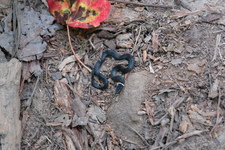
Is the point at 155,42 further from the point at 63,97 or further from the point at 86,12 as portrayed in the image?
the point at 63,97

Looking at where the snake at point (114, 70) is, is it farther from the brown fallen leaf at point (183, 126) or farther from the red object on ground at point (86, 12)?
the brown fallen leaf at point (183, 126)

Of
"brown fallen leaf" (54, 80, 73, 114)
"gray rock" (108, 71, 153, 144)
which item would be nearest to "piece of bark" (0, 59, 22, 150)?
"brown fallen leaf" (54, 80, 73, 114)

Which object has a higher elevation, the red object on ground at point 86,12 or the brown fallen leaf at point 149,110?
the red object on ground at point 86,12

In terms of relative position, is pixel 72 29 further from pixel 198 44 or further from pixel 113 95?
pixel 198 44

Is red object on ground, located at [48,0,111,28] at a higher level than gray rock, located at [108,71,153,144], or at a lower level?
higher

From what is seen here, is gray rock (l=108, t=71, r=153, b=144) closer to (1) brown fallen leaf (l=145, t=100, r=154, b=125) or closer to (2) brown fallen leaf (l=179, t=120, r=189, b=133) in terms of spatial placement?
(1) brown fallen leaf (l=145, t=100, r=154, b=125)

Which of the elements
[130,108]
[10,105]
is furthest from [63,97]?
[130,108]

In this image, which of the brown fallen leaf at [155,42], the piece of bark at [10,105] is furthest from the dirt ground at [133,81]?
the piece of bark at [10,105]
